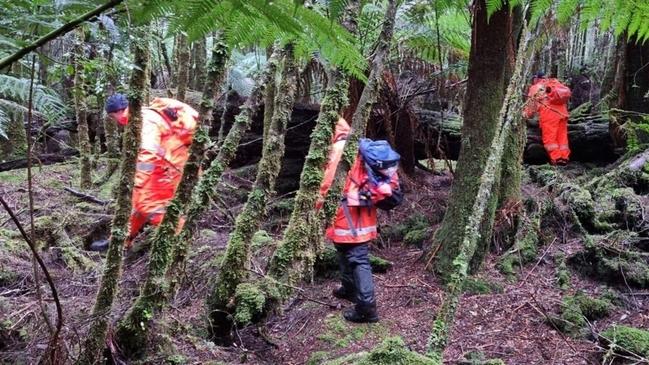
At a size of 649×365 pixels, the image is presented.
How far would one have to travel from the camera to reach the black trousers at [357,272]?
4.82m

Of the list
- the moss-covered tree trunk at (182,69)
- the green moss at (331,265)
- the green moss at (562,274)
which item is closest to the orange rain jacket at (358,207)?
the green moss at (331,265)

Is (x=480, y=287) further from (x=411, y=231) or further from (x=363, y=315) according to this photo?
(x=411, y=231)

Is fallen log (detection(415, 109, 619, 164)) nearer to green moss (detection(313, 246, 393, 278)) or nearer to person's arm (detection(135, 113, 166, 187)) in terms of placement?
green moss (detection(313, 246, 393, 278))

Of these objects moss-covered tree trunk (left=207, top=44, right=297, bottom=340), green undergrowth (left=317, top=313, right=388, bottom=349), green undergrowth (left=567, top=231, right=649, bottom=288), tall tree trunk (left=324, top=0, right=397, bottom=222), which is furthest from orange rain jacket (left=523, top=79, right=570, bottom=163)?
moss-covered tree trunk (left=207, top=44, right=297, bottom=340)

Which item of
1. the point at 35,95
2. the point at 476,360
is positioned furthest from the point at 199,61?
the point at 476,360

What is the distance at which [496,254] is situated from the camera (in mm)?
6102

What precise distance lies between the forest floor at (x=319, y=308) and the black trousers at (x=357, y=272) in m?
0.22

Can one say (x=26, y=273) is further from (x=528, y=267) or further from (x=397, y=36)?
(x=397, y=36)

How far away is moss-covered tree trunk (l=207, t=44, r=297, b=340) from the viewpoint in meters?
4.20

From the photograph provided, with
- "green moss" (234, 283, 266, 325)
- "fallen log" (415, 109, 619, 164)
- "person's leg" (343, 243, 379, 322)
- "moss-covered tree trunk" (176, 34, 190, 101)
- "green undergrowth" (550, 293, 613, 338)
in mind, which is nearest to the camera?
"green moss" (234, 283, 266, 325)

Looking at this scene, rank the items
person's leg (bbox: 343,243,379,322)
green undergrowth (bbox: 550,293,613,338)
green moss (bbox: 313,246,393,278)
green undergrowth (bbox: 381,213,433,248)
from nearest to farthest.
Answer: green undergrowth (bbox: 550,293,613,338)
person's leg (bbox: 343,243,379,322)
green moss (bbox: 313,246,393,278)
green undergrowth (bbox: 381,213,433,248)

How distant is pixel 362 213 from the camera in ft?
16.5

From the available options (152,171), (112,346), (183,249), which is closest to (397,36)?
(152,171)

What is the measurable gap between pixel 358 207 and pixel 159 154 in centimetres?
213
